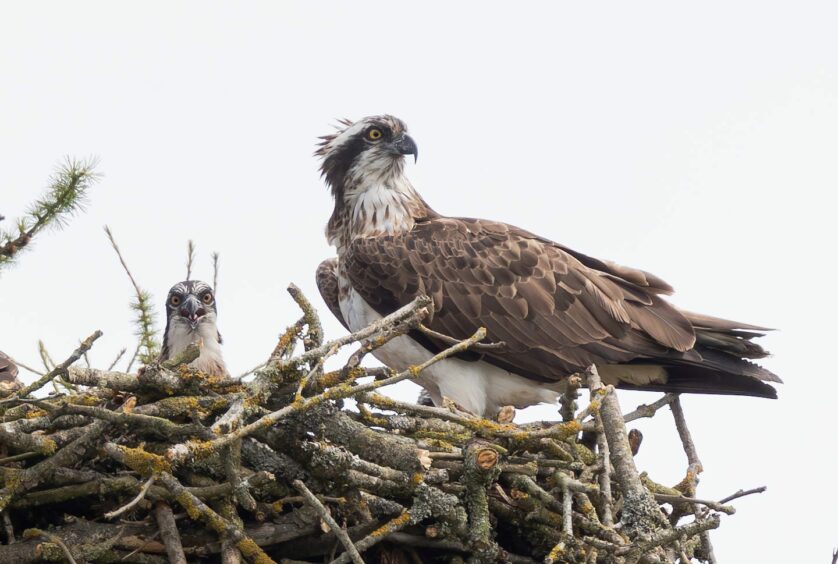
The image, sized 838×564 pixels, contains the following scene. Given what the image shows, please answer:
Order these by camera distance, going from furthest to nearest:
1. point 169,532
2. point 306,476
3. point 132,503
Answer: point 306,476
point 169,532
point 132,503

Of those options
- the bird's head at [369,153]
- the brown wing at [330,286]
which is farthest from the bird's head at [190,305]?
the bird's head at [369,153]

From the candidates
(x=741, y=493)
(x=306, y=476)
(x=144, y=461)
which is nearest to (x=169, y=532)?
(x=144, y=461)

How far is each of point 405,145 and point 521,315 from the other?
145 cm

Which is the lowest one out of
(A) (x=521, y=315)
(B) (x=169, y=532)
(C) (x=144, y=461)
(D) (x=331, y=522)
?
(D) (x=331, y=522)

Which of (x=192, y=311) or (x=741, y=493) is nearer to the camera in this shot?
(x=741, y=493)

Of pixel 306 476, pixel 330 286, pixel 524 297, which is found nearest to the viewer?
pixel 306 476

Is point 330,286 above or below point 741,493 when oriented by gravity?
above

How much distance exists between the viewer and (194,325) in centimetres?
748

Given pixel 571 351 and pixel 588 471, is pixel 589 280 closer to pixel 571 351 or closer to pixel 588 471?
pixel 571 351

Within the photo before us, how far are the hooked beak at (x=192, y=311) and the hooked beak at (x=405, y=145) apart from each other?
168cm

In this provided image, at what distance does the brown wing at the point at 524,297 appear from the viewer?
738 centimetres

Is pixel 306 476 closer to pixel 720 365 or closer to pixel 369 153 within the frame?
pixel 720 365

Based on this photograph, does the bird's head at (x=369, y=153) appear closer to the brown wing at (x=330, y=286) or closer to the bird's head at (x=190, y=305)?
the brown wing at (x=330, y=286)

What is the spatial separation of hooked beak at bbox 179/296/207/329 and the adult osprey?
86 cm
